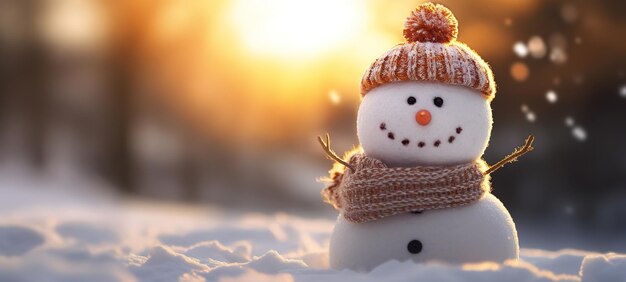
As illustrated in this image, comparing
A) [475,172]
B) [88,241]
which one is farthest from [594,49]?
[88,241]

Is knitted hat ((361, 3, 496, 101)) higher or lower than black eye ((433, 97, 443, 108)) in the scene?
higher

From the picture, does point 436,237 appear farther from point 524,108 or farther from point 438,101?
point 524,108

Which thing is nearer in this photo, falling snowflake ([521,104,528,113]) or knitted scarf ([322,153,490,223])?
knitted scarf ([322,153,490,223])

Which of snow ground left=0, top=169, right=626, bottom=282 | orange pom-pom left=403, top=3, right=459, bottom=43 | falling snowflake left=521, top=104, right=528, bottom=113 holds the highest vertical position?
falling snowflake left=521, top=104, right=528, bottom=113

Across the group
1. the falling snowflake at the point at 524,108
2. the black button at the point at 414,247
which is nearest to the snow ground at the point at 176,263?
the black button at the point at 414,247

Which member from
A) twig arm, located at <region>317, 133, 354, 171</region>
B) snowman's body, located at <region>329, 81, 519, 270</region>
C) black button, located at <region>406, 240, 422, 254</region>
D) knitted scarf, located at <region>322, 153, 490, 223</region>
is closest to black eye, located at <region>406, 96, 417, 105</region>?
snowman's body, located at <region>329, 81, 519, 270</region>

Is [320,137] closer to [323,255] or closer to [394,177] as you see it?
[394,177]

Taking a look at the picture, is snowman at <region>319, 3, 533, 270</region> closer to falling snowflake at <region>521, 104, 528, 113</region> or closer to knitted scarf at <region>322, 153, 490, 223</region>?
knitted scarf at <region>322, 153, 490, 223</region>
